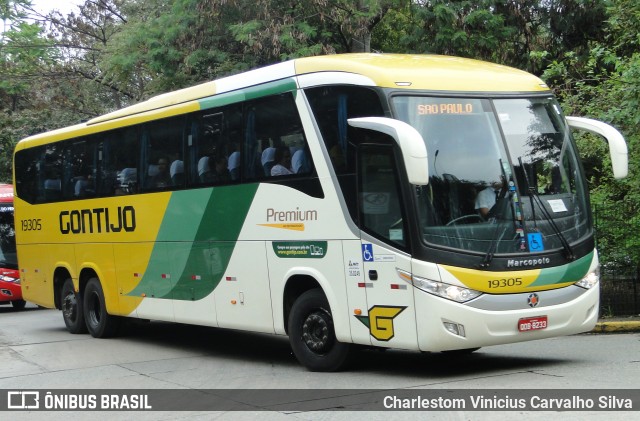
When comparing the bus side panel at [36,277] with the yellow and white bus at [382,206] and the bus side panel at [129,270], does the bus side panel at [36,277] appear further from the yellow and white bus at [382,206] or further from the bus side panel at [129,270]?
the yellow and white bus at [382,206]

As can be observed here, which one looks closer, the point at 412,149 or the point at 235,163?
the point at 412,149

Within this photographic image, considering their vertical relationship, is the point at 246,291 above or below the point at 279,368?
above

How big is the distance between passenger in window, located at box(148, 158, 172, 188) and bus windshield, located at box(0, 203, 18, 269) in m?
12.2

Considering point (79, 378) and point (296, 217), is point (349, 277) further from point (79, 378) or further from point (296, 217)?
point (79, 378)

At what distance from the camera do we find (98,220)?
53.8 ft

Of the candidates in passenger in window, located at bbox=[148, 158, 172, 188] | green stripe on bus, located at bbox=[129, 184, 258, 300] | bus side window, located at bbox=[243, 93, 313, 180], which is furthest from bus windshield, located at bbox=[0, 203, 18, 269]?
bus side window, located at bbox=[243, 93, 313, 180]

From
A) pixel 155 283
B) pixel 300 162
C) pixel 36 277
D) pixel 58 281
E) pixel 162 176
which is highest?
pixel 162 176

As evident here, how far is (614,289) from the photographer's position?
55.0ft

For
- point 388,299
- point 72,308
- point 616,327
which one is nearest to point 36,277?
point 72,308

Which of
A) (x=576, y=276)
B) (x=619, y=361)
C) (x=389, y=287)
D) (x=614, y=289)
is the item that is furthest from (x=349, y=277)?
(x=614, y=289)

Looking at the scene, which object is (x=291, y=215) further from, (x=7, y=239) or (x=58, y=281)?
(x=7, y=239)

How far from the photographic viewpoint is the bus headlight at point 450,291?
986cm

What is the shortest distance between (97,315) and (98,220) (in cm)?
188

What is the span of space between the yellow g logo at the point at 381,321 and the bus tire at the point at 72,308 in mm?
8473
